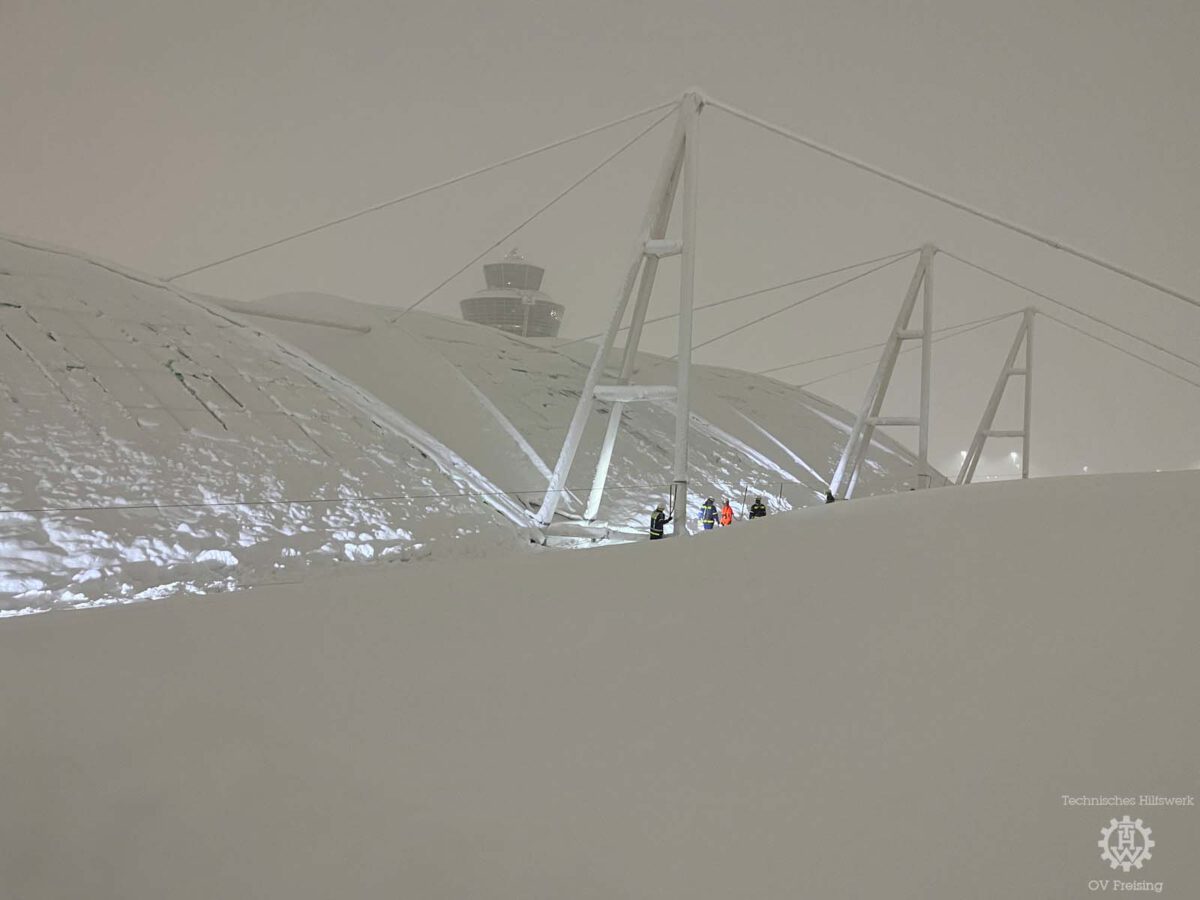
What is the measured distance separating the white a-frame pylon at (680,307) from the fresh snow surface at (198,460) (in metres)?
0.62

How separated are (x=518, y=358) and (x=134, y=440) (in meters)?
8.45

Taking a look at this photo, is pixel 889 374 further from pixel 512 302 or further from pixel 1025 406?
pixel 512 302

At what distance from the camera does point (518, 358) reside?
14305 mm

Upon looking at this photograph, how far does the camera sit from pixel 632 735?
9.39ft

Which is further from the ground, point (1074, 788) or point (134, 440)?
point (134, 440)

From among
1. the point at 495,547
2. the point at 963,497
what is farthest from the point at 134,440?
the point at 963,497

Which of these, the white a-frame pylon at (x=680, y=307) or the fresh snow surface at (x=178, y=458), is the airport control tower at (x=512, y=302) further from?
the fresh snow surface at (x=178, y=458)

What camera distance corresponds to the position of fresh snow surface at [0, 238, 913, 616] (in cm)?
535

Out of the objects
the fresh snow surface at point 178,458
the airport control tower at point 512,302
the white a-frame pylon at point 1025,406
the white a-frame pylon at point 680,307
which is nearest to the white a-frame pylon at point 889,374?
the white a-frame pylon at point 1025,406

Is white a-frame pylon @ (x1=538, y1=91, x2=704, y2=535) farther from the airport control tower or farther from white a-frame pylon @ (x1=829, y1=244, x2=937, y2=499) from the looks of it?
the airport control tower

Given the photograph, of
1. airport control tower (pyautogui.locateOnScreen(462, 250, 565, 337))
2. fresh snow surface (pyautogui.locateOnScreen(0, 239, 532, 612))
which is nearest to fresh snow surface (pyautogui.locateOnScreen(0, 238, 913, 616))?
fresh snow surface (pyautogui.locateOnScreen(0, 239, 532, 612))

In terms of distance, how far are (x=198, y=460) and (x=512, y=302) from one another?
31242 millimetres

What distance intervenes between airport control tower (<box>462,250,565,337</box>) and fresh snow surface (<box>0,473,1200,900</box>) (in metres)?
32.2

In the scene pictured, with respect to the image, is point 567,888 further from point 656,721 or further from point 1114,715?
point 1114,715
